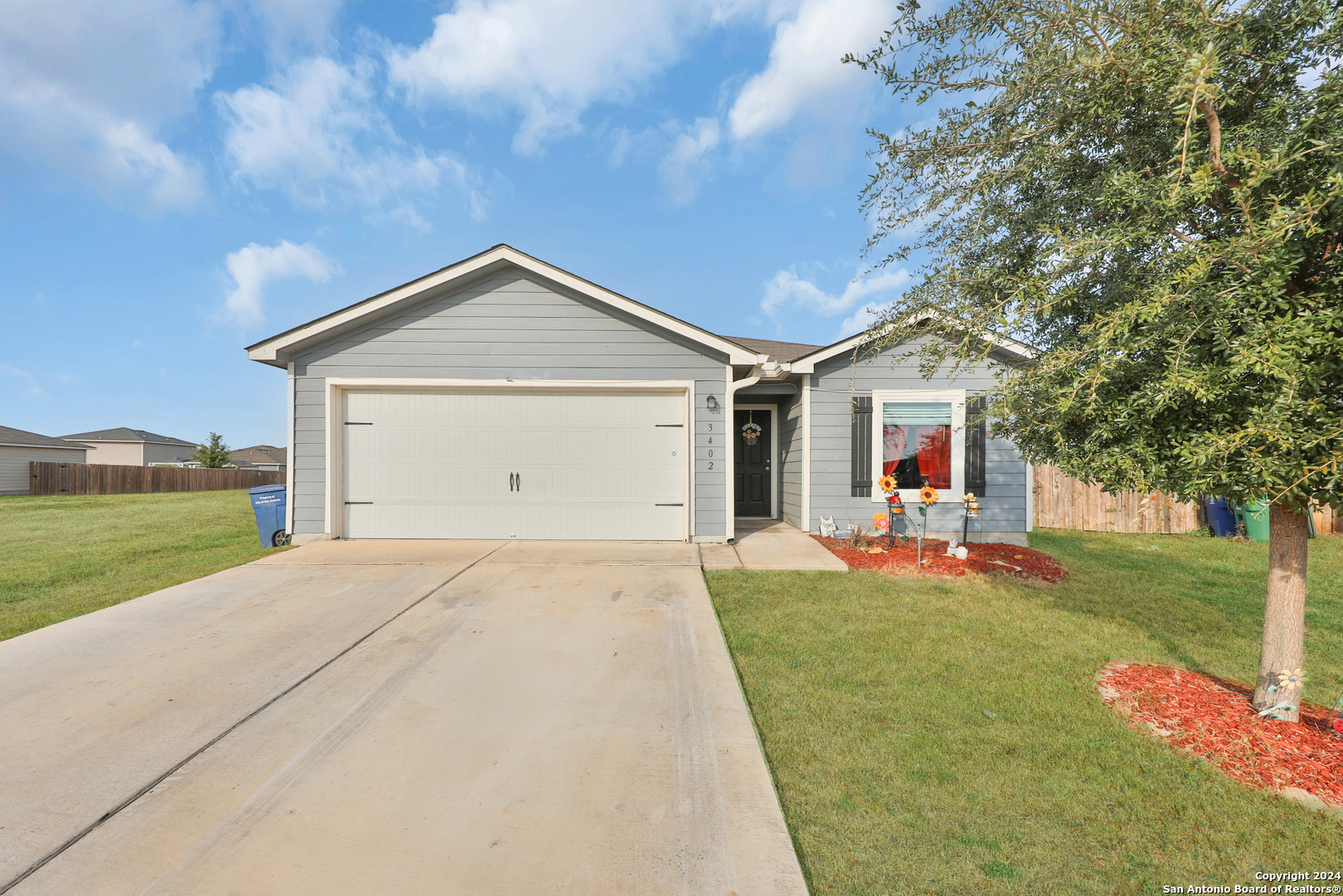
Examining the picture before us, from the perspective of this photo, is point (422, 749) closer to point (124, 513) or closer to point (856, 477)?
point (856, 477)

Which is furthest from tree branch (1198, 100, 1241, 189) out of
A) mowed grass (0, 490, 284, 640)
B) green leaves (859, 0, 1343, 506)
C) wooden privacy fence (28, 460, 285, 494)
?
wooden privacy fence (28, 460, 285, 494)

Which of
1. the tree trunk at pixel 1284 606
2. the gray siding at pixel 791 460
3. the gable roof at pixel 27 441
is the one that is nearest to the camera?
the tree trunk at pixel 1284 606

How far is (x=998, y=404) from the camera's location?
3139mm

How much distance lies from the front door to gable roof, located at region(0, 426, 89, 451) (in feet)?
107

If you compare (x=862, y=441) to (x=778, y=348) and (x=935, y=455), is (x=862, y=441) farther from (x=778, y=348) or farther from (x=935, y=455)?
(x=778, y=348)

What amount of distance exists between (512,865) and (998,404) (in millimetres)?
3205

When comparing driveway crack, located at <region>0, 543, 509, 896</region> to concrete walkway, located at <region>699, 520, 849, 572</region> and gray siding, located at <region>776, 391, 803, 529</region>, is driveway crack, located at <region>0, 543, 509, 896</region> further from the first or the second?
gray siding, located at <region>776, 391, 803, 529</region>

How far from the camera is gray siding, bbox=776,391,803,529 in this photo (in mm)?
8805

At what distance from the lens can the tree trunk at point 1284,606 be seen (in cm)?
281

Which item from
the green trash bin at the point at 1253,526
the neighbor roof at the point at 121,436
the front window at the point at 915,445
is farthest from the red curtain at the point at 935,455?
the neighbor roof at the point at 121,436

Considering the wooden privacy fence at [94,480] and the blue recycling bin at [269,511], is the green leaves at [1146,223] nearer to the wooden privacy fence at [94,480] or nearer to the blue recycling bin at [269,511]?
the blue recycling bin at [269,511]

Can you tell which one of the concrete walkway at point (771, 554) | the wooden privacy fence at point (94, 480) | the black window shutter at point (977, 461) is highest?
the black window shutter at point (977, 461)

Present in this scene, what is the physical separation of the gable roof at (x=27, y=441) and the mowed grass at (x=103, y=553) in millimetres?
15918

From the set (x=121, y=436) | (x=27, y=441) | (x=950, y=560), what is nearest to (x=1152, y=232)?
(x=950, y=560)
